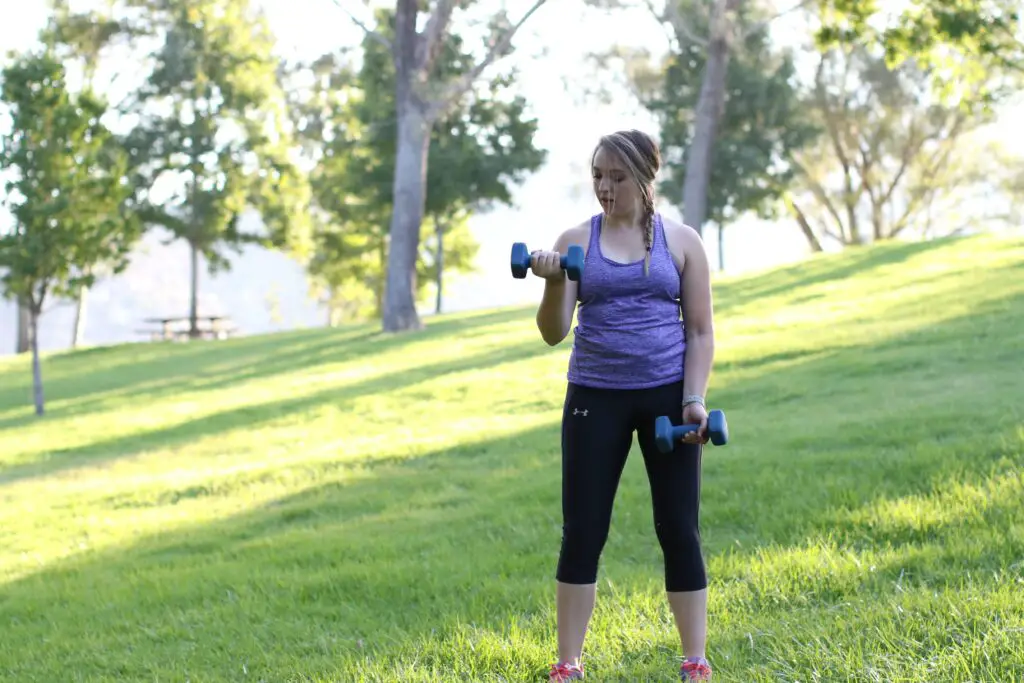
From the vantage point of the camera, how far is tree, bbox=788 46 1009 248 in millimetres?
48562

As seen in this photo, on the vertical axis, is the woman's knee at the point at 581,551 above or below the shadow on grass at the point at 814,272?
below

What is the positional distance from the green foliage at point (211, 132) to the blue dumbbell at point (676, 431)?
3758cm

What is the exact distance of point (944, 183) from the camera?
52.4 meters

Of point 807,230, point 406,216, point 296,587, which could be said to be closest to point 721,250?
point 807,230

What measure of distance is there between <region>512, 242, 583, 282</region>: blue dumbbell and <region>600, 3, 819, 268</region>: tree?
1415 inches

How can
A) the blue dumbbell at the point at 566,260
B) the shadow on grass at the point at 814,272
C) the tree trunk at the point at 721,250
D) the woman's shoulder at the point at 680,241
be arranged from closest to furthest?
the blue dumbbell at the point at 566,260 → the woman's shoulder at the point at 680,241 → the shadow on grass at the point at 814,272 → the tree trunk at the point at 721,250

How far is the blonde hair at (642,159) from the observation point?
409 centimetres

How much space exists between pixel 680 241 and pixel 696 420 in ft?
2.20

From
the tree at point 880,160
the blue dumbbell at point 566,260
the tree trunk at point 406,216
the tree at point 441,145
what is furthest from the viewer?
the tree at point 880,160

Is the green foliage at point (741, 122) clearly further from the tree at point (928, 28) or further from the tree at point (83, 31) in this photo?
the tree at point (928, 28)

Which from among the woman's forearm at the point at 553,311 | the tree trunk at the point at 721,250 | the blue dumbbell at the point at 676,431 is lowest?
the blue dumbbell at the point at 676,431

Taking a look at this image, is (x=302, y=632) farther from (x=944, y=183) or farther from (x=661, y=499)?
(x=944, y=183)

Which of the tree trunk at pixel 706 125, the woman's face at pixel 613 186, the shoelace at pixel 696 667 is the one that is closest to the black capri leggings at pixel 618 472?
the shoelace at pixel 696 667

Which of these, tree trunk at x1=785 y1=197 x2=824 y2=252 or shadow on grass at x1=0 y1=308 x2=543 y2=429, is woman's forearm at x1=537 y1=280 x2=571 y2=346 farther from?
tree trunk at x1=785 y1=197 x2=824 y2=252
